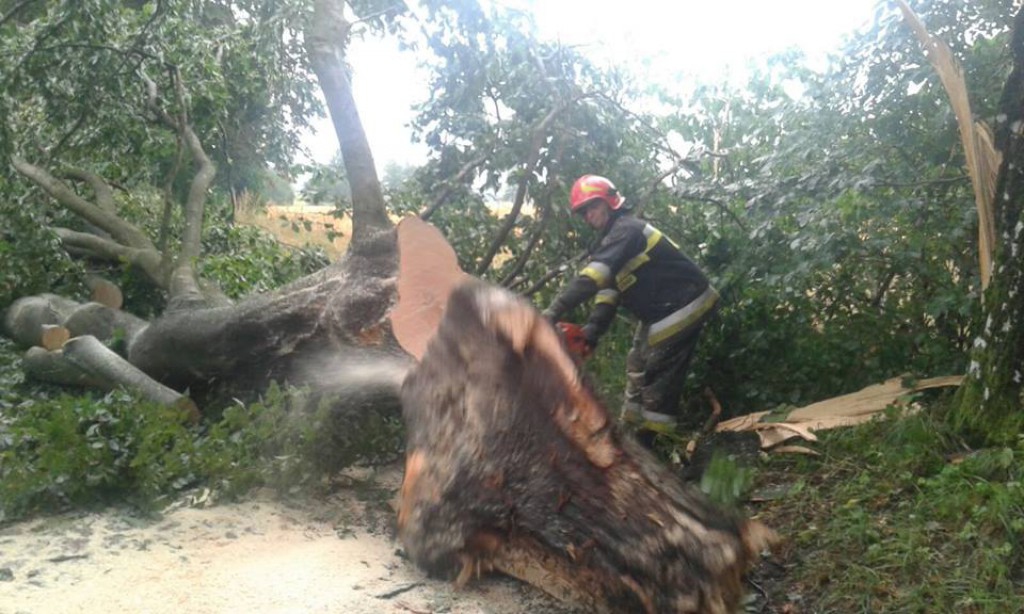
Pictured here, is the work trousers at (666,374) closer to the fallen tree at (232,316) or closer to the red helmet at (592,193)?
the red helmet at (592,193)

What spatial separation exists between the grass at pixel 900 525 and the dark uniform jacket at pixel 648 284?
43.4 inches

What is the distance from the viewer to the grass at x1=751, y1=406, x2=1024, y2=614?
10.3 ft

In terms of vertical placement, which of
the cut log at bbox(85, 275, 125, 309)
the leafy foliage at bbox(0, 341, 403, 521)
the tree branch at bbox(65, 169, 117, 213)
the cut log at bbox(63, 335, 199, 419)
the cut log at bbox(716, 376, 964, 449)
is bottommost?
the cut log at bbox(716, 376, 964, 449)

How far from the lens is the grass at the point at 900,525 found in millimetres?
3127

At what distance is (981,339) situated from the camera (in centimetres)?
403

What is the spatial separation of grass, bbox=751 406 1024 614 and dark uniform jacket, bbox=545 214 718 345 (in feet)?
3.62

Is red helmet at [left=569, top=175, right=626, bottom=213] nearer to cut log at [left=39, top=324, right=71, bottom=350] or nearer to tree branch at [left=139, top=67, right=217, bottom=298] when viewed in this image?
tree branch at [left=139, top=67, right=217, bottom=298]

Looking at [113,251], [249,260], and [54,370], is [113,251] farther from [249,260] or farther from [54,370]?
[54,370]

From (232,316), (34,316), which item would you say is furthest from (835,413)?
(34,316)

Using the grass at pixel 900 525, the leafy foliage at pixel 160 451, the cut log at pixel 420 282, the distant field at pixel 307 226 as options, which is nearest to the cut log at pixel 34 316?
the distant field at pixel 307 226

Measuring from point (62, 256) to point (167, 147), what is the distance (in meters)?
1.26

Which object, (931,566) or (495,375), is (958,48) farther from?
(495,375)

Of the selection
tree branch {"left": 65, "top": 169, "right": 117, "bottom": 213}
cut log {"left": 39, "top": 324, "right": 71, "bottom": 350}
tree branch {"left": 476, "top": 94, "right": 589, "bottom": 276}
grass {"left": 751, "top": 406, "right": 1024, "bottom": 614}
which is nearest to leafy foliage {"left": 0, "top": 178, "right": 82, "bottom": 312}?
tree branch {"left": 65, "top": 169, "right": 117, "bottom": 213}

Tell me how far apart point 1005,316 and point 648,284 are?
72.6 inches
